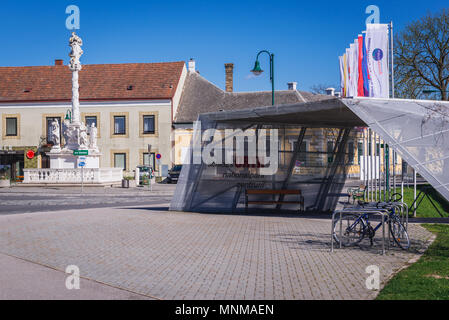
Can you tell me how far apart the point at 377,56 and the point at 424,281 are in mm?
14339

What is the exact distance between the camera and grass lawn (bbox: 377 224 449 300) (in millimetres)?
6508

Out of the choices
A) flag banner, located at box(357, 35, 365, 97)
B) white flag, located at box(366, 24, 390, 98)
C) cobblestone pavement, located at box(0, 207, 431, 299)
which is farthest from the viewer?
flag banner, located at box(357, 35, 365, 97)

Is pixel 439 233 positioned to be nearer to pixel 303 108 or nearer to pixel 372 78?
pixel 303 108

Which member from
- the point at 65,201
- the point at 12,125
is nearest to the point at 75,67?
the point at 65,201

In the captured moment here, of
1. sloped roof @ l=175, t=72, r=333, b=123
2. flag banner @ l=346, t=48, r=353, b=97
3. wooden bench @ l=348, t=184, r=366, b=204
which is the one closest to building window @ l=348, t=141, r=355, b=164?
wooden bench @ l=348, t=184, r=366, b=204

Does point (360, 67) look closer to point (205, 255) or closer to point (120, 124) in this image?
point (205, 255)

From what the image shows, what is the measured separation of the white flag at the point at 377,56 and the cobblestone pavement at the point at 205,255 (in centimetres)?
705

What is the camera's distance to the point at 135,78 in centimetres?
5256

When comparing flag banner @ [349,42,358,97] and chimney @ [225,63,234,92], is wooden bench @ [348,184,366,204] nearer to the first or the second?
flag banner @ [349,42,358,97]

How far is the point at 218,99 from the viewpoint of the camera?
53.3m

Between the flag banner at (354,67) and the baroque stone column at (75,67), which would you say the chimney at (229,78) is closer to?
the baroque stone column at (75,67)

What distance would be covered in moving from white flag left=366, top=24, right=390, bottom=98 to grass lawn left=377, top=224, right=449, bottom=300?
11.2 metres
